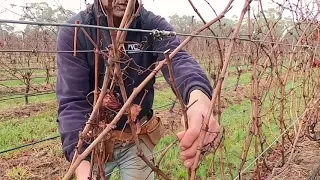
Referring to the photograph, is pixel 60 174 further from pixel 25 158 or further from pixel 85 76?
pixel 85 76

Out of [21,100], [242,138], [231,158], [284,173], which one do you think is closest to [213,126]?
[284,173]

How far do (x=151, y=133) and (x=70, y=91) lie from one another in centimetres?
57

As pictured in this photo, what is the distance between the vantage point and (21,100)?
9758mm

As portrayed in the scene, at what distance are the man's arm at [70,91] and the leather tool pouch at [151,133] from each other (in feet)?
1.46

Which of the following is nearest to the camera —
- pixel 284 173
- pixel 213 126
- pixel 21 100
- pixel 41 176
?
pixel 213 126

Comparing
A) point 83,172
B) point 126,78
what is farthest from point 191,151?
point 126,78

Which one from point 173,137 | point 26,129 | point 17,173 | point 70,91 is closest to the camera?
point 70,91

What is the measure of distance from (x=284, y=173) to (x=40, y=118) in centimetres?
527

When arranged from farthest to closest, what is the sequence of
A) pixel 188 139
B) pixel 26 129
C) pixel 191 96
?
pixel 26 129
pixel 191 96
pixel 188 139

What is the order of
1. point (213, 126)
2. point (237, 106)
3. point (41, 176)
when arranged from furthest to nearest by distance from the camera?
point (237, 106) → point (41, 176) → point (213, 126)

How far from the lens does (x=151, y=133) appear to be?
190cm

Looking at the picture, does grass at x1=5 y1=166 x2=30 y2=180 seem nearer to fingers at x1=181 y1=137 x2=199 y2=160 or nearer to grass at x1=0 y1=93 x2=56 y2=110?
fingers at x1=181 y1=137 x2=199 y2=160

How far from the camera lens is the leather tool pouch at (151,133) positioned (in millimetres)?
1867

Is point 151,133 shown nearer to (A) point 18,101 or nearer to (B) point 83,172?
(B) point 83,172
